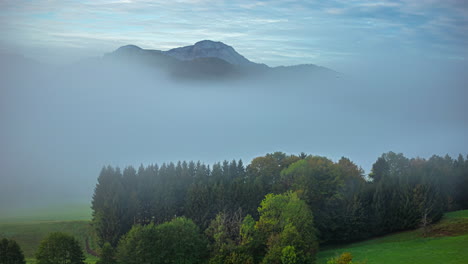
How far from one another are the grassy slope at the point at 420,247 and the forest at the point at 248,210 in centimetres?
232

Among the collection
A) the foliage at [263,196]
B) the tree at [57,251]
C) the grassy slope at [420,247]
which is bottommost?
the grassy slope at [420,247]

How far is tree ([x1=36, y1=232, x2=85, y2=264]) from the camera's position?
46.6 metres

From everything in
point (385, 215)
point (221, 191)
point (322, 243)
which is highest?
point (221, 191)

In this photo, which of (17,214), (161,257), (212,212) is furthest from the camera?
(17,214)

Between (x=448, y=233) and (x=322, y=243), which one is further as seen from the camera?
(x=322, y=243)

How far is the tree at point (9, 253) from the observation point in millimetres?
45656

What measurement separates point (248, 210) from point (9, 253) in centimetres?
3291

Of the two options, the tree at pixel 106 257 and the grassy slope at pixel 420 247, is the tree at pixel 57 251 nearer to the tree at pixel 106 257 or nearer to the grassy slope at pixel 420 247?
the tree at pixel 106 257

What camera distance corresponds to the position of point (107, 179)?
216 feet

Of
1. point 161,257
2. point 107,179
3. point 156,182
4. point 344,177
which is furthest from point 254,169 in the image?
point 161,257

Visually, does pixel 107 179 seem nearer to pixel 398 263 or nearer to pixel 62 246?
pixel 62 246

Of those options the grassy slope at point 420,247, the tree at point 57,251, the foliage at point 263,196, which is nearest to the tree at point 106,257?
the tree at point 57,251

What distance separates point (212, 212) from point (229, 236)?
11.3 m

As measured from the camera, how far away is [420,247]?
52406 mm
